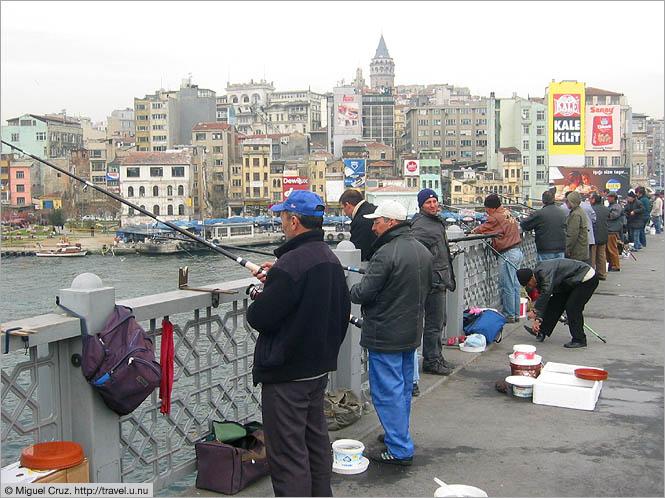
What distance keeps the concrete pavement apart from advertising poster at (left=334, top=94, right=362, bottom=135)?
11953cm

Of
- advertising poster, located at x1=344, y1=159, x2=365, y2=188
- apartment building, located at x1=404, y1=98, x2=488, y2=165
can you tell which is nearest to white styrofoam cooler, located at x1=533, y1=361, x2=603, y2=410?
advertising poster, located at x1=344, y1=159, x2=365, y2=188

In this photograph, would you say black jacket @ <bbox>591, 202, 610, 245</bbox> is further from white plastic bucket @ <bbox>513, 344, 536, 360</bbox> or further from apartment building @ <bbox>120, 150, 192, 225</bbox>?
apartment building @ <bbox>120, 150, 192, 225</bbox>

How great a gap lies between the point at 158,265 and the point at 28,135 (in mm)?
66733

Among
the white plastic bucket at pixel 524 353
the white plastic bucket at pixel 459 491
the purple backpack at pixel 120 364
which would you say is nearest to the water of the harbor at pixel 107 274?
the white plastic bucket at pixel 524 353

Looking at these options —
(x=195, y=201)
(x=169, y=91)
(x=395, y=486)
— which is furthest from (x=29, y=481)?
(x=169, y=91)

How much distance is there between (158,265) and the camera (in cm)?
6800

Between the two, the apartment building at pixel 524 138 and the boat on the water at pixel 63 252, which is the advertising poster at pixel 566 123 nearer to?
the apartment building at pixel 524 138

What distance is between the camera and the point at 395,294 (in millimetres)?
4477

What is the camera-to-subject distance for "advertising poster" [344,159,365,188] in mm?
104625

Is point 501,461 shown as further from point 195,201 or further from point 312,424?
point 195,201

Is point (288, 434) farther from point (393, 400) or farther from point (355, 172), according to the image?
point (355, 172)

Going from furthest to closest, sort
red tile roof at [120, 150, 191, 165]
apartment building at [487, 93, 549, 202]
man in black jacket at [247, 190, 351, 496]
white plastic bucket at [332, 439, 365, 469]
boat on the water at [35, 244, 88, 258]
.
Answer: apartment building at [487, 93, 549, 202] → red tile roof at [120, 150, 191, 165] → boat on the water at [35, 244, 88, 258] → white plastic bucket at [332, 439, 365, 469] → man in black jacket at [247, 190, 351, 496]

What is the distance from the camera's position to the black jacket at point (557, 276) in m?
7.46

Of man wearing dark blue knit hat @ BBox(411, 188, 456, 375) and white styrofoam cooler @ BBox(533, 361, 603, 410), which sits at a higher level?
man wearing dark blue knit hat @ BBox(411, 188, 456, 375)
